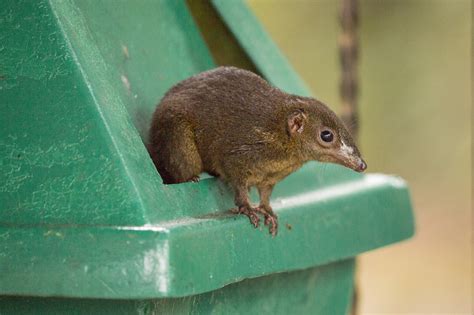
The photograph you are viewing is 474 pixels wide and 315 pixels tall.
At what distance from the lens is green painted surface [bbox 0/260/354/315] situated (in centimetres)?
351

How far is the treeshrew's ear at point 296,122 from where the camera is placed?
4.72 metres

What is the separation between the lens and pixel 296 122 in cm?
474

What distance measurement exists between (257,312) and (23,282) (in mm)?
1152

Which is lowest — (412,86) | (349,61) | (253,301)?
(412,86)

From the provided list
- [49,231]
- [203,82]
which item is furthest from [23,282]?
[203,82]

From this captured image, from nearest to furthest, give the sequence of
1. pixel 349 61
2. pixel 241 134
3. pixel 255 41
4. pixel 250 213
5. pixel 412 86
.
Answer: pixel 250 213 < pixel 241 134 < pixel 255 41 < pixel 349 61 < pixel 412 86

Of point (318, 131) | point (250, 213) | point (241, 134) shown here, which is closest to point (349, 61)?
point (318, 131)

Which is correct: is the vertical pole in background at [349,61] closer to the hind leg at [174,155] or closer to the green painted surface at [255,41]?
the green painted surface at [255,41]

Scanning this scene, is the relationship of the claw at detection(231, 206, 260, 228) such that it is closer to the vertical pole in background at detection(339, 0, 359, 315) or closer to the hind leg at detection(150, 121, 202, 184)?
the hind leg at detection(150, 121, 202, 184)

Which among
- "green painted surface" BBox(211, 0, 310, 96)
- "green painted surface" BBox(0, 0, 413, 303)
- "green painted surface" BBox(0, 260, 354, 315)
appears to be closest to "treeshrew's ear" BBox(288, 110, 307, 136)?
"green painted surface" BBox(211, 0, 310, 96)

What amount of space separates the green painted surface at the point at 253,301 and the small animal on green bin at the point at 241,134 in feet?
1.04

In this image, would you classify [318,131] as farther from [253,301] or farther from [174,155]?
[253,301]

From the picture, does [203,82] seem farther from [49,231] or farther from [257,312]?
[49,231]

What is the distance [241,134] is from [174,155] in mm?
365
